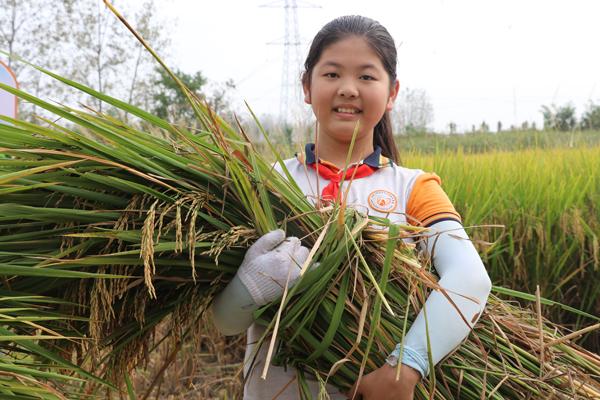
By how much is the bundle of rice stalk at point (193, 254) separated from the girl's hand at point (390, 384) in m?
0.03

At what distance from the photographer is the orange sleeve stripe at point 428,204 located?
1184 millimetres

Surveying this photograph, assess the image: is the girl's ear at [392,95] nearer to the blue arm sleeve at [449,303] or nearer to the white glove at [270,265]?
the blue arm sleeve at [449,303]

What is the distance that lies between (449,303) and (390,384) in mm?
184

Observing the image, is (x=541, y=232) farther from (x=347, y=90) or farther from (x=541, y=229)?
(x=347, y=90)

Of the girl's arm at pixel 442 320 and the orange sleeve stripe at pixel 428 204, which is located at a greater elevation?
the orange sleeve stripe at pixel 428 204

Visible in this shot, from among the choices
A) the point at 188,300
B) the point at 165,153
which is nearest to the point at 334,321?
the point at 188,300

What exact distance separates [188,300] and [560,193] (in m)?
2.01

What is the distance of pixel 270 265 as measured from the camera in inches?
37.0

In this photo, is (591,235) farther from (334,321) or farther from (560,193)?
(334,321)

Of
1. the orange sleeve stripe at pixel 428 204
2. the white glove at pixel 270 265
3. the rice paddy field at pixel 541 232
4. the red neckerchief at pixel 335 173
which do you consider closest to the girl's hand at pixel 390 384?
the white glove at pixel 270 265

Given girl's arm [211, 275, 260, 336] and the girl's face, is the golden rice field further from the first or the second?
girl's arm [211, 275, 260, 336]

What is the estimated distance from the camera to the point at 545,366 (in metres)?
1.08

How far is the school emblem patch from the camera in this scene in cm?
128

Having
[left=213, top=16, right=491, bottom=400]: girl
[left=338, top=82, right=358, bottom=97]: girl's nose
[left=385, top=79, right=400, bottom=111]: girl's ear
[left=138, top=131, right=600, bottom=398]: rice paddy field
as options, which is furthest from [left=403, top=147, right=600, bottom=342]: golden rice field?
[left=338, top=82, right=358, bottom=97]: girl's nose
